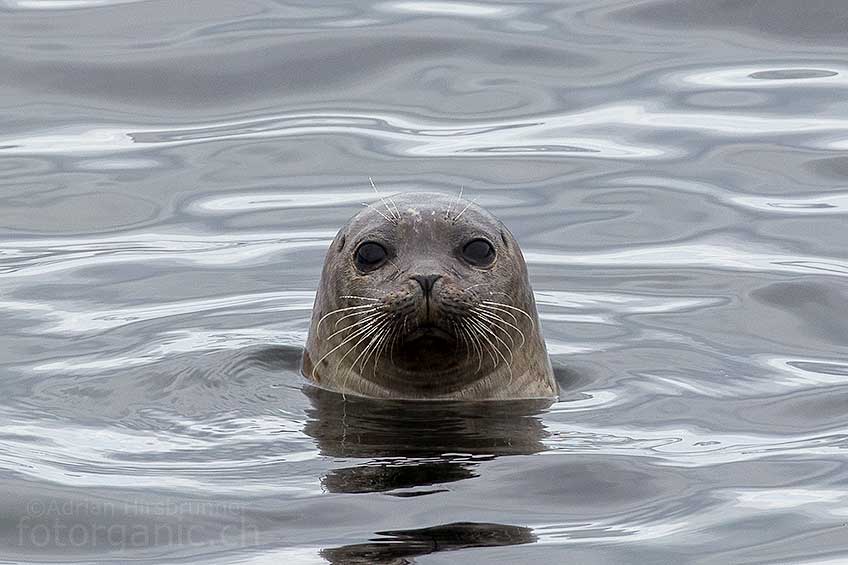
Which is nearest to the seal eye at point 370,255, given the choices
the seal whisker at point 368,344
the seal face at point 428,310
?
the seal face at point 428,310

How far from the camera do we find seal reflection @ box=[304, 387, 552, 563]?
5.89 metres

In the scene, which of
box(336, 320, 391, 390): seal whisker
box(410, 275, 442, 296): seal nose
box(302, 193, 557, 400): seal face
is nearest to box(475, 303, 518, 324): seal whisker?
box(302, 193, 557, 400): seal face

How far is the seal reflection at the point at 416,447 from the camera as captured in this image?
19.3ft

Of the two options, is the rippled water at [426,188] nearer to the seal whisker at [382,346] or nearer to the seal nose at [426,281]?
the seal whisker at [382,346]

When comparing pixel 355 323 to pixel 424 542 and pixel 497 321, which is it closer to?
pixel 497 321

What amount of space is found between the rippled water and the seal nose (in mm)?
544

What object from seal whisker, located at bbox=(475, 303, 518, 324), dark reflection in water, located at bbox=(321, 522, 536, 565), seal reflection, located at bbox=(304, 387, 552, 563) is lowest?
dark reflection in water, located at bbox=(321, 522, 536, 565)

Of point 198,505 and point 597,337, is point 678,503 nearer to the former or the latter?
point 198,505

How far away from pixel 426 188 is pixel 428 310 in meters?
5.06

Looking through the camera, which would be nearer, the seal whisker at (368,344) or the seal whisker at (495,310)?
the seal whisker at (368,344)

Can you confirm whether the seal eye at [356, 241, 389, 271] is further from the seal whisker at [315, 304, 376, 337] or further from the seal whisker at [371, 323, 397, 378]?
the seal whisker at [371, 323, 397, 378]

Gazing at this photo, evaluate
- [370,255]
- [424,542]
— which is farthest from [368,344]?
[424,542]

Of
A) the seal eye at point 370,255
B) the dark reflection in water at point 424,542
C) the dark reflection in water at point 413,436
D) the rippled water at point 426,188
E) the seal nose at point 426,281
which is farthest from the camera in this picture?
the seal eye at point 370,255

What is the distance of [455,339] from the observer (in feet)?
25.7
